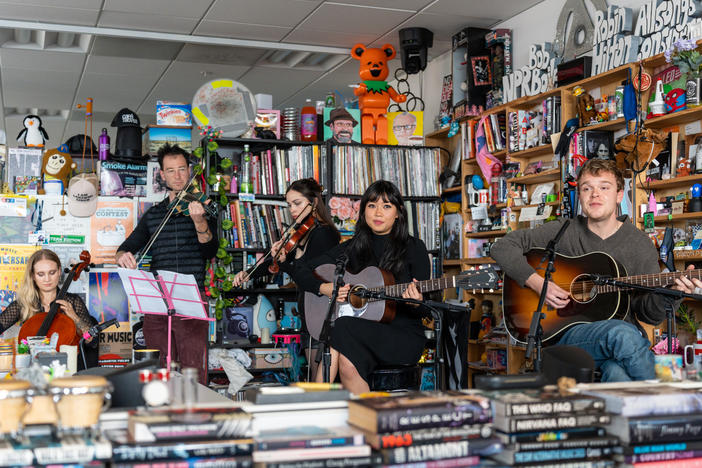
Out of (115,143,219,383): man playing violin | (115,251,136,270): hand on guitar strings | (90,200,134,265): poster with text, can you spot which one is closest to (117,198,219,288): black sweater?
(115,143,219,383): man playing violin

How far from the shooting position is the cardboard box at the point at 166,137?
5.06 m

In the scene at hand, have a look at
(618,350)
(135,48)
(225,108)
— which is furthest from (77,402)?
(135,48)

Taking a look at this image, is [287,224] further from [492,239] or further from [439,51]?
[439,51]

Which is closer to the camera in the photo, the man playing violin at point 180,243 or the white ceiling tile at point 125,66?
the man playing violin at point 180,243

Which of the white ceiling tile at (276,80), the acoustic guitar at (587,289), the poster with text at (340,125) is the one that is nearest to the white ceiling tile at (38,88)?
the white ceiling tile at (276,80)

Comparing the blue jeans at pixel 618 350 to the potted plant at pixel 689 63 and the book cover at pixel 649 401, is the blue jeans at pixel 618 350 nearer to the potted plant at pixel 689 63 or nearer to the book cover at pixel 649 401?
the book cover at pixel 649 401

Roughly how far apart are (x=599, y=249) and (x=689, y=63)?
110 centimetres

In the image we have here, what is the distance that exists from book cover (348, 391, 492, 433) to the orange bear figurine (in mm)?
3995

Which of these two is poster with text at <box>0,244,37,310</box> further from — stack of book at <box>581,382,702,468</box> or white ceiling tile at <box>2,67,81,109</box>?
stack of book at <box>581,382,702,468</box>

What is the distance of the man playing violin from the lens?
421 centimetres

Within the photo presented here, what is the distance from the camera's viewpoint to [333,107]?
523cm

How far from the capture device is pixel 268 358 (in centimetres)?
479

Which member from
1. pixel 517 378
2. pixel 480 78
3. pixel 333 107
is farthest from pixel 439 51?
pixel 517 378

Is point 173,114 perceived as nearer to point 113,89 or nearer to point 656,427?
point 113,89
